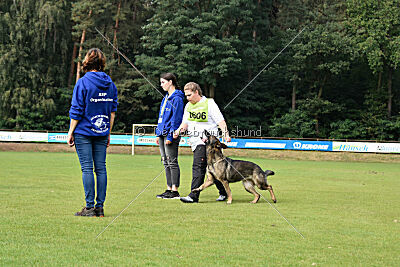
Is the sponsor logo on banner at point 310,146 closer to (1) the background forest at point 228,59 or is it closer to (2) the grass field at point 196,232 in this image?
(1) the background forest at point 228,59

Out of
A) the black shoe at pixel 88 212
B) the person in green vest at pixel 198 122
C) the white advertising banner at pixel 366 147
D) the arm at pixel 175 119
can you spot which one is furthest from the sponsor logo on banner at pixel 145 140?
the black shoe at pixel 88 212

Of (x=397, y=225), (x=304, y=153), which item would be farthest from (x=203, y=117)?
(x=304, y=153)

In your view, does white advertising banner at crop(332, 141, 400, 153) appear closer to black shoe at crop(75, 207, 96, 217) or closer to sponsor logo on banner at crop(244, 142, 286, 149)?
sponsor logo on banner at crop(244, 142, 286, 149)

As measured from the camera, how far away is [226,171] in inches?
328

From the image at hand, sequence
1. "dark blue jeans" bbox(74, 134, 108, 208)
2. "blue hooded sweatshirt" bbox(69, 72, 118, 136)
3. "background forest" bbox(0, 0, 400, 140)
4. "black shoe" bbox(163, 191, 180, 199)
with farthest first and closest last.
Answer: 1. "background forest" bbox(0, 0, 400, 140)
2. "black shoe" bbox(163, 191, 180, 199)
3. "dark blue jeans" bbox(74, 134, 108, 208)
4. "blue hooded sweatshirt" bbox(69, 72, 118, 136)

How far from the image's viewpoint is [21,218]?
602 centimetres

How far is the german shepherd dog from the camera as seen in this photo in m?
8.34

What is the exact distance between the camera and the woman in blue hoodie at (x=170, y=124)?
8.65m

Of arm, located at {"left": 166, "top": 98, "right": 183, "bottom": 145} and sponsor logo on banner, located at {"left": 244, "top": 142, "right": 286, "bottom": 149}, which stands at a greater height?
arm, located at {"left": 166, "top": 98, "right": 183, "bottom": 145}

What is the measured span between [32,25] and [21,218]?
36936 mm

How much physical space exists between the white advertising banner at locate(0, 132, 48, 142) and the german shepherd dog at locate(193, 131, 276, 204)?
2619cm

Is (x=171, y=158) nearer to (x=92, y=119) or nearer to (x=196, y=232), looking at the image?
(x=92, y=119)

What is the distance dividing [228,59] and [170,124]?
30.9 m

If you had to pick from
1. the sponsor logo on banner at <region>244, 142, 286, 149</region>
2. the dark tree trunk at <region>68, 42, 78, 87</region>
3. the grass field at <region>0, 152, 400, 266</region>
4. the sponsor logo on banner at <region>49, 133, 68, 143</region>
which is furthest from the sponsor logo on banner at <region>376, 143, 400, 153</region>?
the dark tree trunk at <region>68, 42, 78, 87</region>
